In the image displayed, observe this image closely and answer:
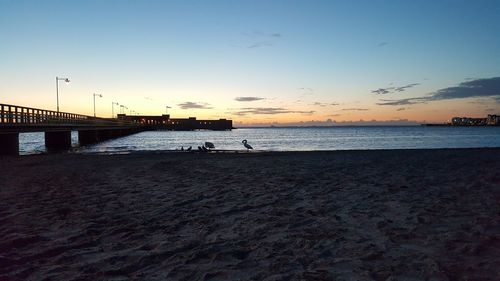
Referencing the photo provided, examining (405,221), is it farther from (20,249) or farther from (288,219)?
(20,249)

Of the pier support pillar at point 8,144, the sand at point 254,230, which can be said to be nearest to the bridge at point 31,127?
the pier support pillar at point 8,144

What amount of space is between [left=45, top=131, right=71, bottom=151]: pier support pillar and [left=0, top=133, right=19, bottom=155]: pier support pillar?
41.3ft

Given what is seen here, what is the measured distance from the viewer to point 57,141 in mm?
38344

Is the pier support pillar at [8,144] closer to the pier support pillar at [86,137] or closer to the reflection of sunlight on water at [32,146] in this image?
the reflection of sunlight on water at [32,146]

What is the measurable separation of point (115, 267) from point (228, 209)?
3.40 metres

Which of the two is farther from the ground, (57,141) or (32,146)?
(57,141)

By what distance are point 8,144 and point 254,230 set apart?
24641 mm

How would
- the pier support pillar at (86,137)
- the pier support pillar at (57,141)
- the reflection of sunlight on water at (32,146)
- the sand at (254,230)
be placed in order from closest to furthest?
1. the sand at (254,230)
2. the reflection of sunlight on water at (32,146)
3. the pier support pillar at (57,141)
4. the pier support pillar at (86,137)

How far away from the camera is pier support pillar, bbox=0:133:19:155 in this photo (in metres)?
24.8

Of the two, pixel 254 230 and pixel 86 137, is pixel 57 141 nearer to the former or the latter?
pixel 86 137

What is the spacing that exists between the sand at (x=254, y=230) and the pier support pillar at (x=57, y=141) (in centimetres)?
2965

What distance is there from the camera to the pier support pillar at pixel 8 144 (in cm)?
2480

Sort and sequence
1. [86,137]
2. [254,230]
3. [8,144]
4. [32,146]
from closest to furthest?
[254,230], [8,144], [32,146], [86,137]

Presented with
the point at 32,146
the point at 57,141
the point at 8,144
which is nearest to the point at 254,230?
the point at 8,144
